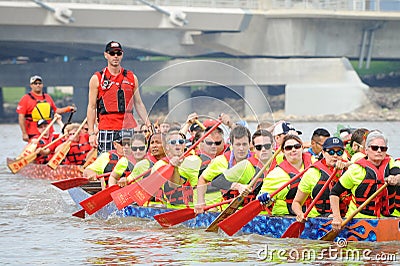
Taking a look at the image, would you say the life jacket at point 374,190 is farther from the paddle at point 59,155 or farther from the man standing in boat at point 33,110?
the man standing in boat at point 33,110

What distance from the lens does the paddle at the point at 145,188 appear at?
11.9 metres

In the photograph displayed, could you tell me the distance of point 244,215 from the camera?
11258 mm

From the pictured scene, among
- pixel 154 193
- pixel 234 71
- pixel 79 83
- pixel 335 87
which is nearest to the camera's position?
pixel 234 71

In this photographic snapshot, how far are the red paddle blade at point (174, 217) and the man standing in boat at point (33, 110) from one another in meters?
8.52

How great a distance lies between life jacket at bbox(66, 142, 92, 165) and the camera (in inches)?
804

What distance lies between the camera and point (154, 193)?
1252cm

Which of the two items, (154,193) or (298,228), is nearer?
(298,228)

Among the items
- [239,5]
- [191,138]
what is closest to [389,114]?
[239,5]

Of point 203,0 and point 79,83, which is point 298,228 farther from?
point 79,83

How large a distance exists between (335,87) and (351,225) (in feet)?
114

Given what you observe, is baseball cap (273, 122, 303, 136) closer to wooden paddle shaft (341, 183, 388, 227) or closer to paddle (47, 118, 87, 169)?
wooden paddle shaft (341, 183, 388, 227)

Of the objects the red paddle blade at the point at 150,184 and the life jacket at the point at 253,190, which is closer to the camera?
the life jacket at the point at 253,190

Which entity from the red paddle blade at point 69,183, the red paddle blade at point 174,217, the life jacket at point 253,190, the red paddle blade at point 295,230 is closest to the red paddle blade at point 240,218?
the life jacket at point 253,190

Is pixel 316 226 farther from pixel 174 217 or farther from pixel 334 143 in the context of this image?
pixel 174 217
